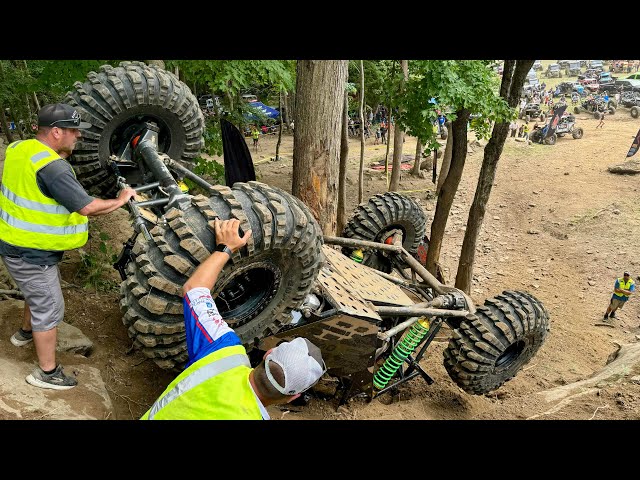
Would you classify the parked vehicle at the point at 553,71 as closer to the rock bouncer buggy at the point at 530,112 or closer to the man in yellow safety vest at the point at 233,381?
the rock bouncer buggy at the point at 530,112

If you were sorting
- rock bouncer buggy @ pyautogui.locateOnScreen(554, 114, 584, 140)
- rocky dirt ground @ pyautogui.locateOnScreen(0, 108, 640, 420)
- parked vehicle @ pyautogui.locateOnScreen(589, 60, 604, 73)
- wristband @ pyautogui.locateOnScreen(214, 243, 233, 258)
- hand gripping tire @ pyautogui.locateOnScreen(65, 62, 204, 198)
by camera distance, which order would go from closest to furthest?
wristband @ pyautogui.locateOnScreen(214, 243, 233, 258) → rocky dirt ground @ pyautogui.locateOnScreen(0, 108, 640, 420) → hand gripping tire @ pyautogui.locateOnScreen(65, 62, 204, 198) → rock bouncer buggy @ pyautogui.locateOnScreen(554, 114, 584, 140) → parked vehicle @ pyautogui.locateOnScreen(589, 60, 604, 73)

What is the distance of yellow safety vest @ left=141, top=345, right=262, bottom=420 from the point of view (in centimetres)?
175

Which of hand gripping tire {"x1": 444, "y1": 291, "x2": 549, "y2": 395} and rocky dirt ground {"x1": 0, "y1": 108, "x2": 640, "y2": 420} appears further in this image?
hand gripping tire {"x1": 444, "y1": 291, "x2": 549, "y2": 395}

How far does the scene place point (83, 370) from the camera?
3.71 meters

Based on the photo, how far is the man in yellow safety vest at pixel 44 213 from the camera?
9.59ft

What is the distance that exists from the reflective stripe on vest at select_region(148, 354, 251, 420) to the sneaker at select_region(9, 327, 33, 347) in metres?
2.30

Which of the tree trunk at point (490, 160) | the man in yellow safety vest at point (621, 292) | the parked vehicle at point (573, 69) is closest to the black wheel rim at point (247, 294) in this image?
the tree trunk at point (490, 160)

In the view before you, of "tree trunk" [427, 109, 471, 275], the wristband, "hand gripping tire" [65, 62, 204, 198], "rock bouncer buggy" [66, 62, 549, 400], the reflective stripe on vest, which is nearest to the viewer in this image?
the reflective stripe on vest

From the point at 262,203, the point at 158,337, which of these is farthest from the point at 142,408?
the point at 262,203

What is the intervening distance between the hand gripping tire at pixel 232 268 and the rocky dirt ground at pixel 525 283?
1038 mm

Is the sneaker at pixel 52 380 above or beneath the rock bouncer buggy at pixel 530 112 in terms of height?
above

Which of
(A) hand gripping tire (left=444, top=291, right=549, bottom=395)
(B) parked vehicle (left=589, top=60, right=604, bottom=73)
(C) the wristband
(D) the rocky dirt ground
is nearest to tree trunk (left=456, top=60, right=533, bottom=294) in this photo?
(D) the rocky dirt ground

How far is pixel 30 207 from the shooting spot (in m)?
2.97

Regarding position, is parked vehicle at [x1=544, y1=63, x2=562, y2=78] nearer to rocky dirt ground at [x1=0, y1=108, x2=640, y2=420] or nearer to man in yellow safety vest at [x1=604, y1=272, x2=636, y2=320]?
rocky dirt ground at [x1=0, y1=108, x2=640, y2=420]
